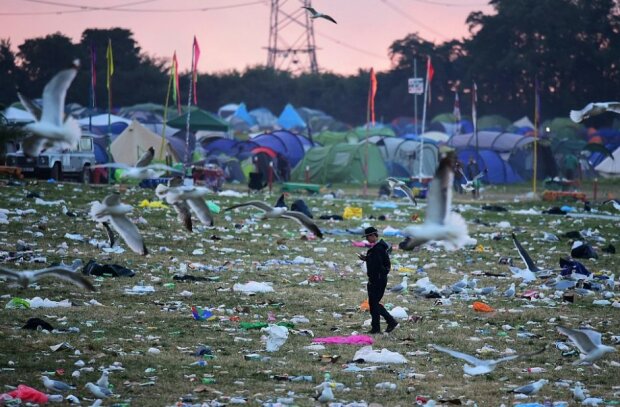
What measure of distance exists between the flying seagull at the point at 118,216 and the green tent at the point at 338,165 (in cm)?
3306

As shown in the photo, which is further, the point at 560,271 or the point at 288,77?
the point at 288,77

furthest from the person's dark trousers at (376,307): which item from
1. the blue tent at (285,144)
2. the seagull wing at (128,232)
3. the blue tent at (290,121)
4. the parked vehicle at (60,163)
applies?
the blue tent at (290,121)

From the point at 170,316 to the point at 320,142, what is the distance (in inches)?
1673

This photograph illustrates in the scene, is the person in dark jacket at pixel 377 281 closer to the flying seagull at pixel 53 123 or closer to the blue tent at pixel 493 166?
the flying seagull at pixel 53 123

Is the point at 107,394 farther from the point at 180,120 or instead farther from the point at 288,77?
the point at 288,77

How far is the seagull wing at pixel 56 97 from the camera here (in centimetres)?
877

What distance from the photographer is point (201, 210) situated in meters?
10.5

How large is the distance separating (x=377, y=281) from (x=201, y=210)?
2.42 metres

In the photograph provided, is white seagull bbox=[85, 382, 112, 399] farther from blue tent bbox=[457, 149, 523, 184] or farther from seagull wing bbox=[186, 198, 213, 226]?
blue tent bbox=[457, 149, 523, 184]

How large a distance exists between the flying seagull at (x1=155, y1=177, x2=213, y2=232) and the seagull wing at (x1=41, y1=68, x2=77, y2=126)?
157 cm

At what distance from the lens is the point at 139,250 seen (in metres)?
9.86

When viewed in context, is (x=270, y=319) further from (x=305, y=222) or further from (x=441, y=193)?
(x=441, y=193)

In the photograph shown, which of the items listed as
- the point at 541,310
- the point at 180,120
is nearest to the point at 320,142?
the point at 180,120

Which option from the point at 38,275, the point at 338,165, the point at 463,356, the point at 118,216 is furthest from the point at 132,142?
the point at 463,356
